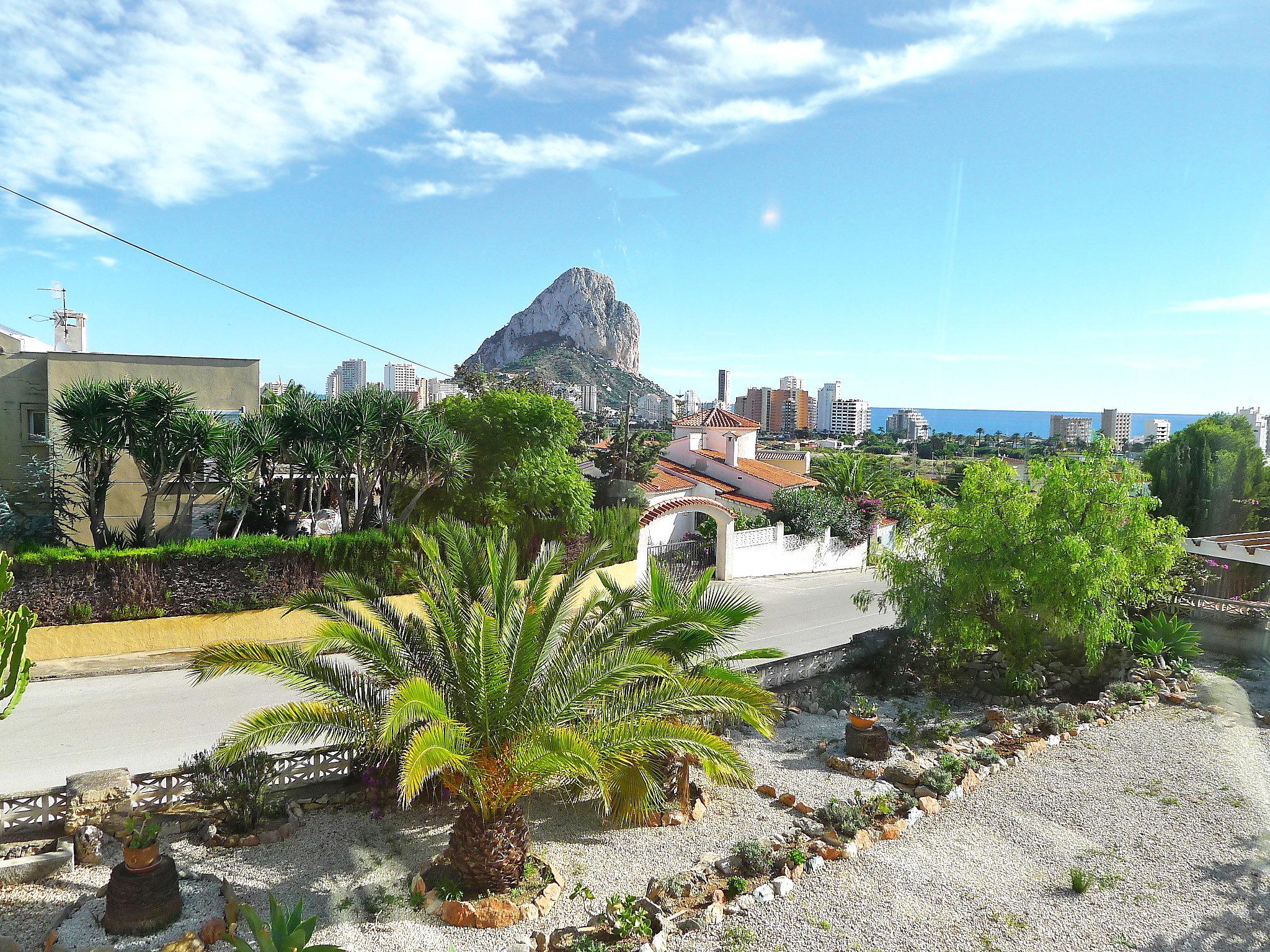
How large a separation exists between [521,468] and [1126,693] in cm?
1252

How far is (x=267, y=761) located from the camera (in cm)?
761

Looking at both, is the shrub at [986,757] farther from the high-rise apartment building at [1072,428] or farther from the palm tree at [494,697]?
the high-rise apartment building at [1072,428]

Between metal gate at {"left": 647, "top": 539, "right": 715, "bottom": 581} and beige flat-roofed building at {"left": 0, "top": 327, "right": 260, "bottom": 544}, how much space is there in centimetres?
1107

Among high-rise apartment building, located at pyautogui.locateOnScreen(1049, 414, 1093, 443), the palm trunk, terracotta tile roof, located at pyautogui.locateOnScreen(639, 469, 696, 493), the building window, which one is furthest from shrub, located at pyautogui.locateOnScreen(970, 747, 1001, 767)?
the building window

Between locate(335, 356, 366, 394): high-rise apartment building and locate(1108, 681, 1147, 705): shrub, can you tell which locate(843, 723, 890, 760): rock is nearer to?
locate(1108, 681, 1147, 705): shrub

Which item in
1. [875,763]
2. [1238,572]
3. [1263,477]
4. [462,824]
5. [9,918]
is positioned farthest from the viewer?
[1263,477]

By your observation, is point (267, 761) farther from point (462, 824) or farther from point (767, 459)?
point (767, 459)

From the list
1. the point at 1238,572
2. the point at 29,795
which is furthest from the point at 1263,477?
the point at 29,795

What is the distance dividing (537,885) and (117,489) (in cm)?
1587

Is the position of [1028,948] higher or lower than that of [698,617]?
lower

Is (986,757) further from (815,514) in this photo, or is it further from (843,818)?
(815,514)

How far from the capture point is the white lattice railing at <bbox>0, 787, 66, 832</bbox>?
270 inches

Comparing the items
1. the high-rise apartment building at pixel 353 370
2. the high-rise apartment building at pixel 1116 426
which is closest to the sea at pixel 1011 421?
the high-rise apartment building at pixel 1116 426

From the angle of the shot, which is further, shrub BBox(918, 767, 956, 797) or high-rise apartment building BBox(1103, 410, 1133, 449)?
high-rise apartment building BBox(1103, 410, 1133, 449)
